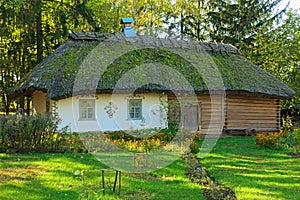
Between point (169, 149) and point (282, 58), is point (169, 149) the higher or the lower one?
the lower one

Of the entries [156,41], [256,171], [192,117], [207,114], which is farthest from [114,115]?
[256,171]

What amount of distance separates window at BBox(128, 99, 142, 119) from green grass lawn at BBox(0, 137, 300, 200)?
5760mm

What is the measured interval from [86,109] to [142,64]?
3.00m

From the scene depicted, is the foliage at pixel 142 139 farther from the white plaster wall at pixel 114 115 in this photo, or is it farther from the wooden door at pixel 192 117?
the wooden door at pixel 192 117

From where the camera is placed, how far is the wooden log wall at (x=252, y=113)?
54.0 ft

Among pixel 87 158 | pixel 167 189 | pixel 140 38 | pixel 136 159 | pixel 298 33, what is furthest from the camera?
pixel 298 33

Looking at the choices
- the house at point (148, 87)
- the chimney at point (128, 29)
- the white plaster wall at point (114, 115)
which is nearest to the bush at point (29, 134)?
the house at point (148, 87)

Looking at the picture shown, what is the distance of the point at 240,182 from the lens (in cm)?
672

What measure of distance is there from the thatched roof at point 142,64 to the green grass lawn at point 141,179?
5303mm

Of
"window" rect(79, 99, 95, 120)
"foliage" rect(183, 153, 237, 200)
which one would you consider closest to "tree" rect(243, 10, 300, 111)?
"window" rect(79, 99, 95, 120)

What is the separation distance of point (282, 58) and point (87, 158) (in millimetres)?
16712

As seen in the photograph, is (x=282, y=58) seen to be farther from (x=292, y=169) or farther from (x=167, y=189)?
(x=167, y=189)

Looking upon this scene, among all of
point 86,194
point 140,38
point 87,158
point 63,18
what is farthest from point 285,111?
point 86,194

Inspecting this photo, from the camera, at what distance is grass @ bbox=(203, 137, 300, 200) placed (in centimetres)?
605
